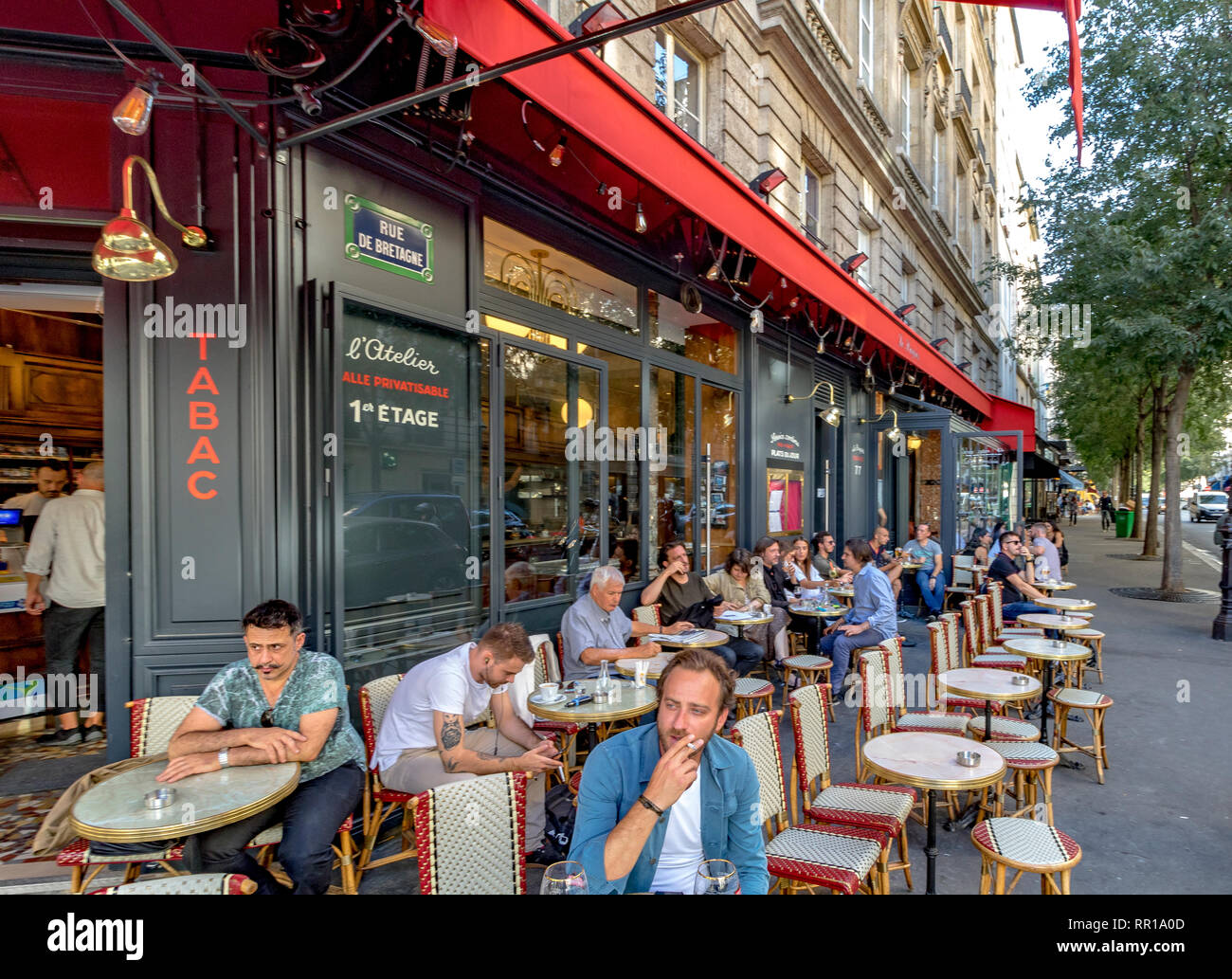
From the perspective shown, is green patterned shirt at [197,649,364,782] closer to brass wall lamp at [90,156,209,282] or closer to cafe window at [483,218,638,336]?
brass wall lamp at [90,156,209,282]

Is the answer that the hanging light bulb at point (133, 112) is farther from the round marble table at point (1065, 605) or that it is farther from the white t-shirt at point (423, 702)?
the round marble table at point (1065, 605)

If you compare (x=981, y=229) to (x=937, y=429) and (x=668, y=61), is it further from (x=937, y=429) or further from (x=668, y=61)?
(x=668, y=61)

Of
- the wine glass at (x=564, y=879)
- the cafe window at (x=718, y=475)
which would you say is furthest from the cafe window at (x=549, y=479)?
the wine glass at (x=564, y=879)

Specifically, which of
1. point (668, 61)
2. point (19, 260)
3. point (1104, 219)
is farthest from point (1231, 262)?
point (19, 260)

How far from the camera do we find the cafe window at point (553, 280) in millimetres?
5770

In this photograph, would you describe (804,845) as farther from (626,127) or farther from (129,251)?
(626,127)

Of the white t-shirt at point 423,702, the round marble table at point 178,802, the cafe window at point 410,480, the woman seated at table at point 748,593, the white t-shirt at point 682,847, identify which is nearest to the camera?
the white t-shirt at point 682,847

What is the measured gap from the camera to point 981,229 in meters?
27.6

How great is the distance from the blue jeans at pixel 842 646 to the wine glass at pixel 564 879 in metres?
5.74

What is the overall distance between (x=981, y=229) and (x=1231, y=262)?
1746cm

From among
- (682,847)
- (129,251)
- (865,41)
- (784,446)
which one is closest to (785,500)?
(784,446)

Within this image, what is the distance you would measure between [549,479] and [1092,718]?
4.78m

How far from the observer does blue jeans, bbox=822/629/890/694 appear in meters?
6.96

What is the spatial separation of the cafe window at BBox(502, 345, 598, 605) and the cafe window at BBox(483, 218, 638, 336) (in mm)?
564
